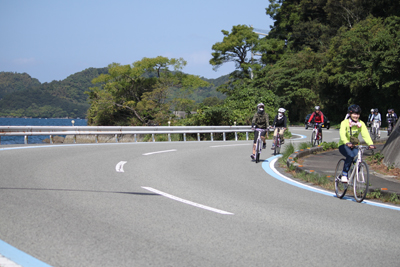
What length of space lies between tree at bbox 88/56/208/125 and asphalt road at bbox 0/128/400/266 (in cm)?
3539

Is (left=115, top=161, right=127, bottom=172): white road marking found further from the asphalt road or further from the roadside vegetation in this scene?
the roadside vegetation

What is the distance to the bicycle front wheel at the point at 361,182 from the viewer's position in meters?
6.90

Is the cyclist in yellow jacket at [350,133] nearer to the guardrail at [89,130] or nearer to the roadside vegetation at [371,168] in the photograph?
the roadside vegetation at [371,168]

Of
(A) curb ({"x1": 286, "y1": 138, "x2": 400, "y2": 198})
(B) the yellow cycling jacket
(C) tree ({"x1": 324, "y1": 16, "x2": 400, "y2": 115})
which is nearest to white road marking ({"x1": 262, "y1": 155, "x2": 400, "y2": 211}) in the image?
(A) curb ({"x1": 286, "y1": 138, "x2": 400, "y2": 198})

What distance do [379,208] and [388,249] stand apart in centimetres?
237

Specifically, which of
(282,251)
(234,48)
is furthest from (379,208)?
(234,48)

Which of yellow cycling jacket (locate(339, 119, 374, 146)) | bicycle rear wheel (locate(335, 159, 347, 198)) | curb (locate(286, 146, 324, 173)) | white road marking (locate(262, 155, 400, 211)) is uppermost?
yellow cycling jacket (locate(339, 119, 374, 146))

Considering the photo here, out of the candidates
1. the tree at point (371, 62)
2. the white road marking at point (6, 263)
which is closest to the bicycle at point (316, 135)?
the white road marking at point (6, 263)

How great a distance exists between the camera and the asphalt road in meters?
4.00

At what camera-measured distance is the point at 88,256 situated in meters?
3.91

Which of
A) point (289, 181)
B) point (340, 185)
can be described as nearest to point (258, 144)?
point (289, 181)

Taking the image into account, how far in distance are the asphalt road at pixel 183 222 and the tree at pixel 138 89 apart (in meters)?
35.4

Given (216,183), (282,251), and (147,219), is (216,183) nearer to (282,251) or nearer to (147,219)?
(147,219)

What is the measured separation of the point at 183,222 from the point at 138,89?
4406 centimetres
